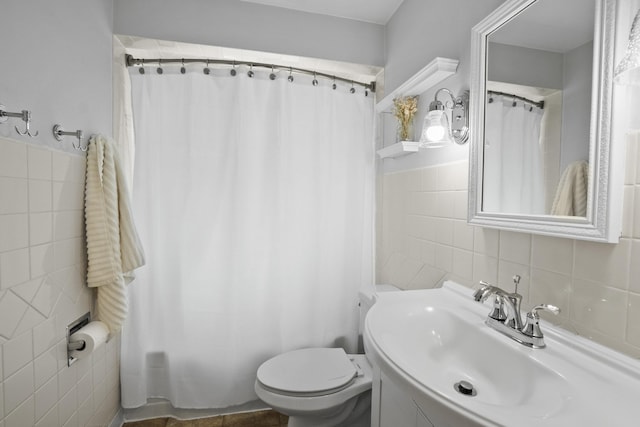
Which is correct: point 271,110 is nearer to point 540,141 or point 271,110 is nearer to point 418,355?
point 540,141

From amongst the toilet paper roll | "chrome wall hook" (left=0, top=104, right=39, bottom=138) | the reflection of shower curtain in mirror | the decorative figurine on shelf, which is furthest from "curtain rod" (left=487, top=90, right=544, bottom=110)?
the toilet paper roll

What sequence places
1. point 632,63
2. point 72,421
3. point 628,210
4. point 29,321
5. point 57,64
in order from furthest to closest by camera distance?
point 72,421 → point 57,64 → point 29,321 → point 628,210 → point 632,63

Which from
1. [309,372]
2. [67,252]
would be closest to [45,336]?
[67,252]

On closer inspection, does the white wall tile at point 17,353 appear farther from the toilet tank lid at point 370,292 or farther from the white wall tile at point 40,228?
the toilet tank lid at point 370,292

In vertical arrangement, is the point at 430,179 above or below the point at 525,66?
below

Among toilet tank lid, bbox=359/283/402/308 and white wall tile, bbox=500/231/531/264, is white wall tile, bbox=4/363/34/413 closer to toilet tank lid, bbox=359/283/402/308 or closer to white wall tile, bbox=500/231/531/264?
toilet tank lid, bbox=359/283/402/308

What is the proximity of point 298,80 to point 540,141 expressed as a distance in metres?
1.36

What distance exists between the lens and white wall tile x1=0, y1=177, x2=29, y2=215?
92 centimetres

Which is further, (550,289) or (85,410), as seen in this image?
(85,410)

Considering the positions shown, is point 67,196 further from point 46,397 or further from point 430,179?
point 430,179

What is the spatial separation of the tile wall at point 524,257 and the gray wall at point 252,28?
2.78ft

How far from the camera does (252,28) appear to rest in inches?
68.2

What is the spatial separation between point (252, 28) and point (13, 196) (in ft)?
4.49

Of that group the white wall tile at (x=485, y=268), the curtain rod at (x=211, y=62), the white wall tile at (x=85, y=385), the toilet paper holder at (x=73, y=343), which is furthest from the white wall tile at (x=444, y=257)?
the white wall tile at (x=85, y=385)
